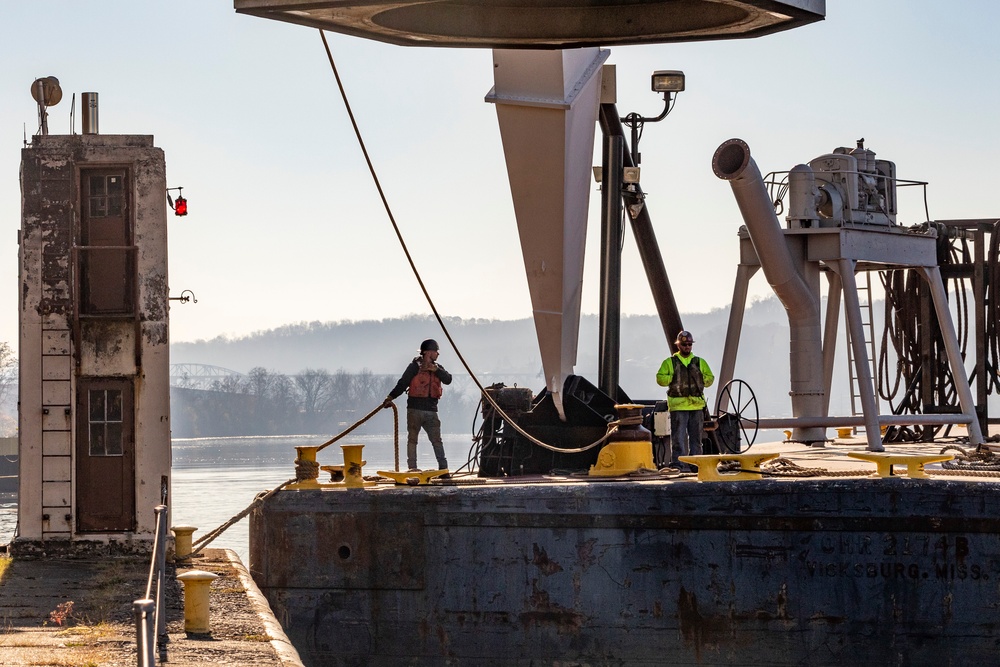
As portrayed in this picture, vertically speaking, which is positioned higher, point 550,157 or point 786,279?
point 550,157

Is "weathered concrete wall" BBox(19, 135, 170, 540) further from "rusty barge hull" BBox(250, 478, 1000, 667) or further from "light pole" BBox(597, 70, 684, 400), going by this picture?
"light pole" BBox(597, 70, 684, 400)

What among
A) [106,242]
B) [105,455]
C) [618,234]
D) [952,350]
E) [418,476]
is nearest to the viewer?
[105,455]

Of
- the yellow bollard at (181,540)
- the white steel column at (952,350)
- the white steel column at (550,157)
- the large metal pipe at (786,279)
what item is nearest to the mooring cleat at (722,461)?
Result: the white steel column at (550,157)

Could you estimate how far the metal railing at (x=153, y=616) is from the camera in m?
5.60

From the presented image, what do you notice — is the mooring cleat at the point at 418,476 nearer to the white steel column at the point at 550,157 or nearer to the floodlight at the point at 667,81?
the white steel column at the point at 550,157

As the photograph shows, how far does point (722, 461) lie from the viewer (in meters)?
13.2

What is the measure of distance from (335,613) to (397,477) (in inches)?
64.5

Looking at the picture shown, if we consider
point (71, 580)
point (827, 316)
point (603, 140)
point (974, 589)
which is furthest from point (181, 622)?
point (827, 316)

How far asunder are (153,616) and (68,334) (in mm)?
6706

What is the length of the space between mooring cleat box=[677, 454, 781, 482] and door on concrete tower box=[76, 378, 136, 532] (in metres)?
5.23

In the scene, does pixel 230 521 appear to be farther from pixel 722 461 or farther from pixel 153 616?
pixel 153 616

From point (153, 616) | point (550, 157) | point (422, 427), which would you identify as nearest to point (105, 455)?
point (422, 427)

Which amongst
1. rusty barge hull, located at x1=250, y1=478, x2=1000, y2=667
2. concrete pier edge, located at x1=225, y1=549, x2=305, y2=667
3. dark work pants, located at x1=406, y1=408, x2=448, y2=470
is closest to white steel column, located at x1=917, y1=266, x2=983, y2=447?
dark work pants, located at x1=406, y1=408, x2=448, y2=470

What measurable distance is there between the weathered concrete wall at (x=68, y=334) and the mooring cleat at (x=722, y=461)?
5.07 meters
